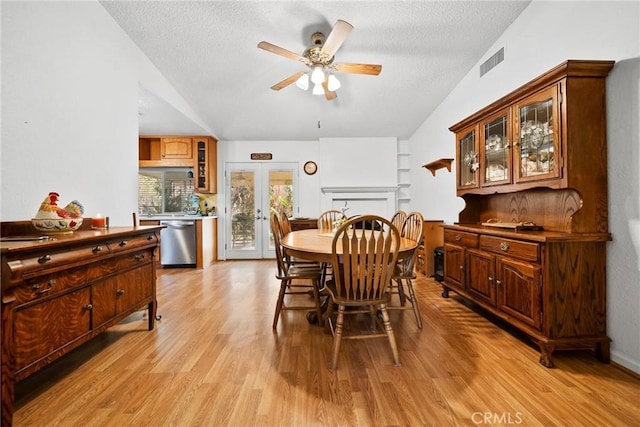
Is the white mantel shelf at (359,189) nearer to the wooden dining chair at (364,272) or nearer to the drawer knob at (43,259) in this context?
the wooden dining chair at (364,272)

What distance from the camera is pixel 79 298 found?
1.58 meters

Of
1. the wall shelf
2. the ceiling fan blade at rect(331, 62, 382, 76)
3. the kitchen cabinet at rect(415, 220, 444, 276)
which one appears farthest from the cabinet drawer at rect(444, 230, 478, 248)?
the ceiling fan blade at rect(331, 62, 382, 76)

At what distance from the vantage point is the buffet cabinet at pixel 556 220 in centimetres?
172

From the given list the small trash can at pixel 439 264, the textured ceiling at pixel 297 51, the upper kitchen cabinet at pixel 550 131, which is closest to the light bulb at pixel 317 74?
the textured ceiling at pixel 297 51

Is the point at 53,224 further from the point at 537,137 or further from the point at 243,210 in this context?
the point at 243,210

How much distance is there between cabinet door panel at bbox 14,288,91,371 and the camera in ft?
4.08

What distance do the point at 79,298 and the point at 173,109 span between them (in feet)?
9.37

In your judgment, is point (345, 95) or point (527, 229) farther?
point (345, 95)

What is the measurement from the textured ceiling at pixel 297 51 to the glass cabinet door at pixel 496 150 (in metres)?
1.07

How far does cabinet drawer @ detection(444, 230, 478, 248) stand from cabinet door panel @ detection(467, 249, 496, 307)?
70 mm

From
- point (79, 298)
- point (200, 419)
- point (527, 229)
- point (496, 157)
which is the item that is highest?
point (496, 157)

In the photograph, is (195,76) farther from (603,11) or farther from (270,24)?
(603,11)

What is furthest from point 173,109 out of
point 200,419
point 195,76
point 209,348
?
point 200,419

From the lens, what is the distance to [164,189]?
5352mm
